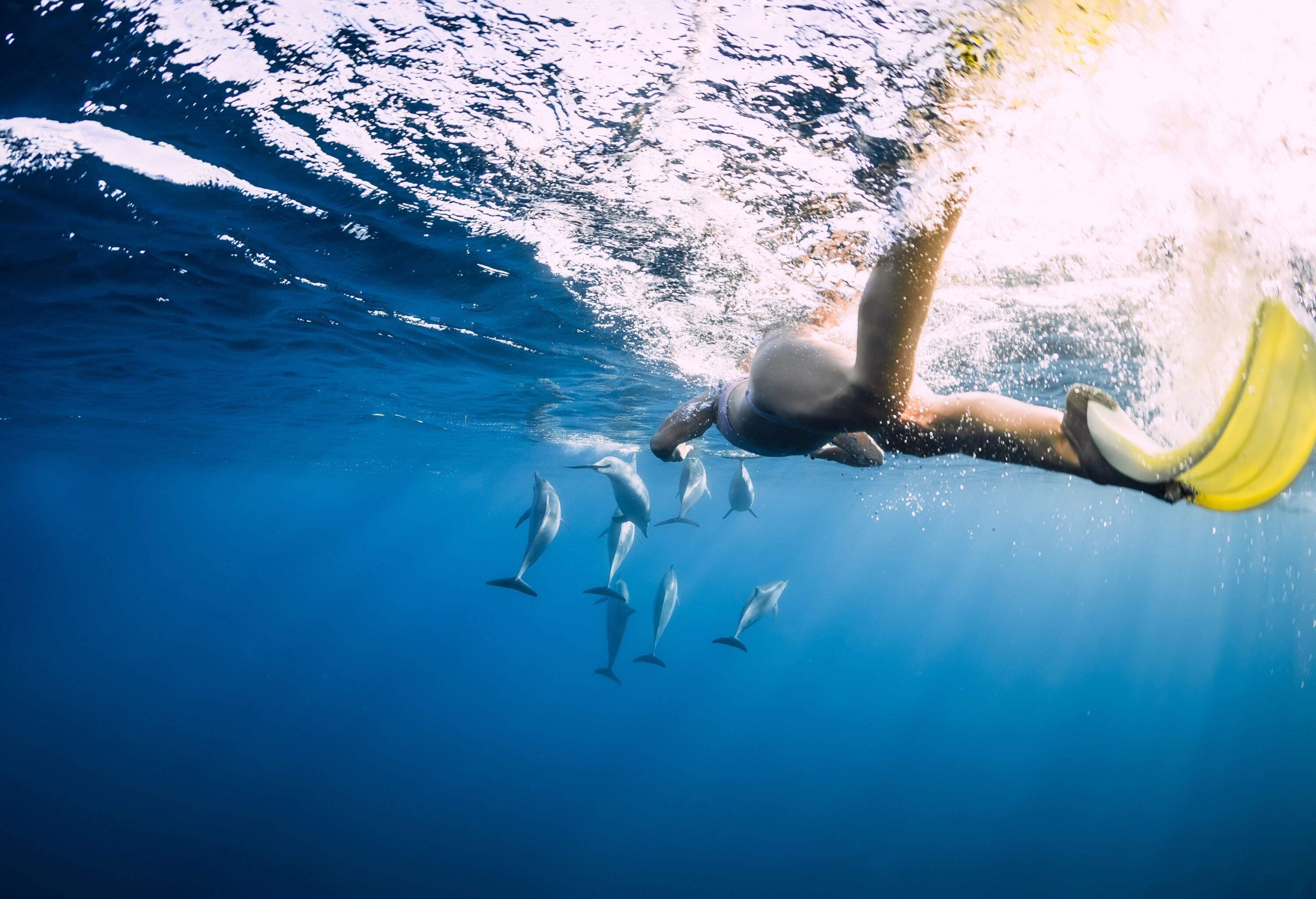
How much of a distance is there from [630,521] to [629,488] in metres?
1.63

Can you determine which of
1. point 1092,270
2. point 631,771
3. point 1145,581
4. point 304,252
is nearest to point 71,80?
point 304,252

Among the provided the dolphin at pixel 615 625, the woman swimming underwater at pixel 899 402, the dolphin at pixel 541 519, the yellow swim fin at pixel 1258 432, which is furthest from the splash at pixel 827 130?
the dolphin at pixel 615 625

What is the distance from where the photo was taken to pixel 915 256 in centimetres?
290

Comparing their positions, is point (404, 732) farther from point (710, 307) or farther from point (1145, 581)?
point (1145, 581)

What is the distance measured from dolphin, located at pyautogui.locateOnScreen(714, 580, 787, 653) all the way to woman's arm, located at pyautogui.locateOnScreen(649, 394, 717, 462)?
6023 mm

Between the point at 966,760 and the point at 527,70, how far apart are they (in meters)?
76.5

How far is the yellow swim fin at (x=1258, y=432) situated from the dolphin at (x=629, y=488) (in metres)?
6.46

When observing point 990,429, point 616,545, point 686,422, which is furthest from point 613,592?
point 990,429

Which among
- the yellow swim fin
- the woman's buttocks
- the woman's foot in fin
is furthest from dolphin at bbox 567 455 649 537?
the yellow swim fin

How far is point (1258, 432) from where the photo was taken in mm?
2475

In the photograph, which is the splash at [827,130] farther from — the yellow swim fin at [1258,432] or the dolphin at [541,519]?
the dolphin at [541,519]

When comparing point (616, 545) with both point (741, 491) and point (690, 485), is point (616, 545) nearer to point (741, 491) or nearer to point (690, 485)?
point (690, 485)

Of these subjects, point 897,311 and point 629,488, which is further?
point 629,488

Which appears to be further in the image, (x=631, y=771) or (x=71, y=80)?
(x=631, y=771)
